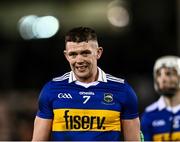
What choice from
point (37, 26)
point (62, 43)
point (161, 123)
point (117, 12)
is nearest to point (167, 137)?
point (161, 123)

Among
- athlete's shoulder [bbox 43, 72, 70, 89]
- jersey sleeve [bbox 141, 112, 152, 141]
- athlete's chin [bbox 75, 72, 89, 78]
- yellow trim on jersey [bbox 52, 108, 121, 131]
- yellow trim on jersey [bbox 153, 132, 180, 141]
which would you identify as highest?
athlete's chin [bbox 75, 72, 89, 78]

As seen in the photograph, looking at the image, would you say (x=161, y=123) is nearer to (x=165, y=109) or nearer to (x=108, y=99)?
(x=165, y=109)

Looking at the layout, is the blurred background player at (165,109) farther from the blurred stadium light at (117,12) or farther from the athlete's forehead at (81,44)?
the blurred stadium light at (117,12)

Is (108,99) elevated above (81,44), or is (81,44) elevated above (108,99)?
(81,44)

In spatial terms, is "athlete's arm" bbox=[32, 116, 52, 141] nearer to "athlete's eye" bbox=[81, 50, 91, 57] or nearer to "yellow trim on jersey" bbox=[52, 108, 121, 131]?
"yellow trim on jersey" bbox=[52, 108, 121, 131]

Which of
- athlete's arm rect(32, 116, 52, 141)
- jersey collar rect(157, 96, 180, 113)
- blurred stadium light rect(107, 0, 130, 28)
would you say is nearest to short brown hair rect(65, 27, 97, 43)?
athlete's arm rect(32, 116, 52, 141)

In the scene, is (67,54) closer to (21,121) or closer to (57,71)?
(21,121)

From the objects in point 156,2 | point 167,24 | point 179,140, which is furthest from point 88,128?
point 156,2

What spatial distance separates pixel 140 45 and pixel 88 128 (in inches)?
426

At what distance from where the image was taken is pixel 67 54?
21.5 feet

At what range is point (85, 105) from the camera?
654 centimetres

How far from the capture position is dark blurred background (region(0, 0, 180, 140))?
594 inches

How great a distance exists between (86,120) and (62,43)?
34.6 ft

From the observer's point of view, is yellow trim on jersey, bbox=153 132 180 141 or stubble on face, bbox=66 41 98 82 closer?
stubble on face, bbox=66 41 98 82
